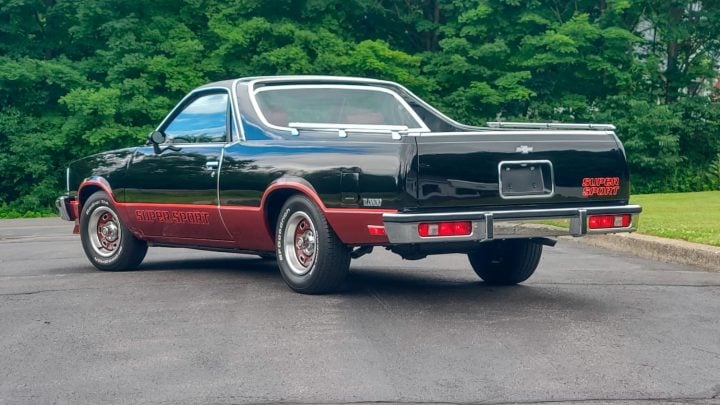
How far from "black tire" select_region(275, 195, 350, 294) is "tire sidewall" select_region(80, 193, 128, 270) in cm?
237

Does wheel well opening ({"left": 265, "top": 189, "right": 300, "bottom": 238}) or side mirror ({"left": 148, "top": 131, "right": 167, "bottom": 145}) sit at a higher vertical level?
side mirror ({"left": 148, "top": 131, "right": 167, "bottom": 145})

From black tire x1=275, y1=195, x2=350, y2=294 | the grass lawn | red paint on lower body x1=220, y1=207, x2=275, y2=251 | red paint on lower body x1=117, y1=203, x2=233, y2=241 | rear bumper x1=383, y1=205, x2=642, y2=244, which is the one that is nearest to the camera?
rear bumper x1=383, y1=205, x2=642, y2=244

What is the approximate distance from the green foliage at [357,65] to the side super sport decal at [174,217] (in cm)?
1911

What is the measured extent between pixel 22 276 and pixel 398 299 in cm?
379

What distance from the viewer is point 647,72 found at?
3108 cm

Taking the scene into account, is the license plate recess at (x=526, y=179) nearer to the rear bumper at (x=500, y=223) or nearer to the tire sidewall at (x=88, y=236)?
the rear bumper at (x=500, y=223)

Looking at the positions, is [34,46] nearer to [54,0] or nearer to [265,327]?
[54,0]

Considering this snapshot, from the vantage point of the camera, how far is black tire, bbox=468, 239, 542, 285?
865 centimetres

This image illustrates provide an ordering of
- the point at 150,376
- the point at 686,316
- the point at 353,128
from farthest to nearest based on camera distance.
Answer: the point at 353,128 → the point at 686,316 → the point at 150,376

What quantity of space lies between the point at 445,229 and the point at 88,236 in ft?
14.2

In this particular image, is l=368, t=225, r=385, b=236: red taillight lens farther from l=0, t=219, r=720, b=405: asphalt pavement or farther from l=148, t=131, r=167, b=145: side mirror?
l=148, t=131, r=167, b=145: side mirror

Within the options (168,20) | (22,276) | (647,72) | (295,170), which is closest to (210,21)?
(168,20)

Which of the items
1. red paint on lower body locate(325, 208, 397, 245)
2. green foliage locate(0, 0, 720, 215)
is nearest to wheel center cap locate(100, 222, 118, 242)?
red paint on lower body locate(325, 208, 397, 245)

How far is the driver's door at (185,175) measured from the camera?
8805 mm
